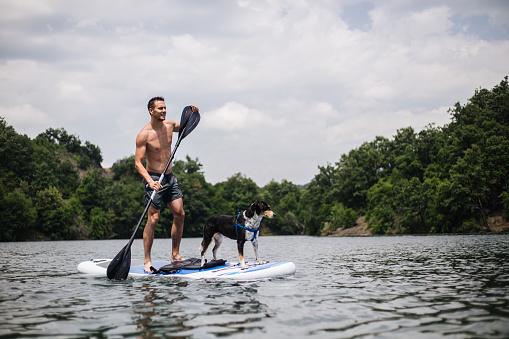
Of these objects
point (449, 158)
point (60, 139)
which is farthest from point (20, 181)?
point (449, 158)

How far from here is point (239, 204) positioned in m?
115

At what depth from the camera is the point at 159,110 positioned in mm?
10711

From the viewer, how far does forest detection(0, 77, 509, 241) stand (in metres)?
53.2

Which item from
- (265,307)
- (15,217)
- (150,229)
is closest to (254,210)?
(150,229)

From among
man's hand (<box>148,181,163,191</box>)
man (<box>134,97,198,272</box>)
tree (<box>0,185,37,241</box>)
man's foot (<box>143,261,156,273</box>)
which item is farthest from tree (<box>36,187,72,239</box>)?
man's hand (<box>148,181,163,191</box>)

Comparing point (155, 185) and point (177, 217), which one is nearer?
point (155, 185)

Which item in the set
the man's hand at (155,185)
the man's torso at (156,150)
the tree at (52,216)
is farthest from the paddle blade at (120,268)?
the tree at (52,216)

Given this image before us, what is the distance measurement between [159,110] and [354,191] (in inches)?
3106

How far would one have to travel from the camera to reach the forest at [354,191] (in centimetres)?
5322

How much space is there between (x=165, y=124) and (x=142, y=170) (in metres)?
1.57

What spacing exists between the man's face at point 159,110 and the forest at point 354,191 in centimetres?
4669

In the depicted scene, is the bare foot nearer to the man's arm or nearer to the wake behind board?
the wake behind board

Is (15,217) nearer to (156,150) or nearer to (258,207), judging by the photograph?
→ (156,150)

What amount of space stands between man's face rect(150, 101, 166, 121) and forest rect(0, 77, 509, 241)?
153 feet
